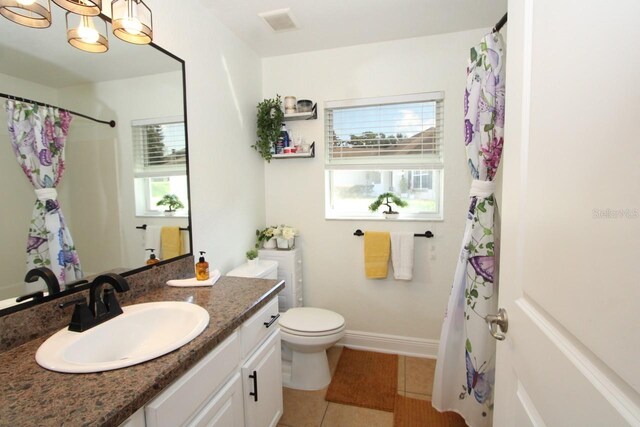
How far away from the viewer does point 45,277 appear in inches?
38.1

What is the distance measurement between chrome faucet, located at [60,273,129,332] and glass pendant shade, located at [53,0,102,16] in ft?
2.83

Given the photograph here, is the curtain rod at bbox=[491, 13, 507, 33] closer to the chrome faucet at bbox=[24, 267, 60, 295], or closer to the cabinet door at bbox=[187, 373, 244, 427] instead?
the cabinet door at bbox=[187, 373, 244, 427]

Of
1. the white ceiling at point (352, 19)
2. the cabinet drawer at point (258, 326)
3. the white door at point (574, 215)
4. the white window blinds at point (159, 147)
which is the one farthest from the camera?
the white ceiling at point (352, 19)

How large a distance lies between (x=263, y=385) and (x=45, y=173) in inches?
47.7

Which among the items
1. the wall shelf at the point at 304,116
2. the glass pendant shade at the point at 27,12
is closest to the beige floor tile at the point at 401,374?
the wall shelf at the point at 304,116

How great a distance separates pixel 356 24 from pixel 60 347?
225cm

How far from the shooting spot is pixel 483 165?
1.46 m

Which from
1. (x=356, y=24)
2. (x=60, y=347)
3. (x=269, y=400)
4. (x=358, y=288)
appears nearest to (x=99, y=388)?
(x=60, y=347)

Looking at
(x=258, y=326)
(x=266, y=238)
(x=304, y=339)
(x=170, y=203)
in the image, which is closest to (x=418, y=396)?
(x=304, y=339)

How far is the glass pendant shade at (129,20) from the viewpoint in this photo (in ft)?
3.49

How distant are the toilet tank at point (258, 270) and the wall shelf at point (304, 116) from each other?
1.16 meters

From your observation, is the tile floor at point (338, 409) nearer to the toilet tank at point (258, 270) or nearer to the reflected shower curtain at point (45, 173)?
the toilet tank at point (258, 270)

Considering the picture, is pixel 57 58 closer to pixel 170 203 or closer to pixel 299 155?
pixel 170 203

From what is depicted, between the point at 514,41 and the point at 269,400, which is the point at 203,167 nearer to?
the point at 269,400
